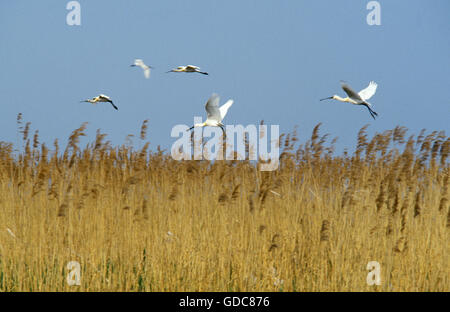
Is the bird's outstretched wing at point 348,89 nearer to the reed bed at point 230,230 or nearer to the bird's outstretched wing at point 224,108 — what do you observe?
the reed bed at point 230,230

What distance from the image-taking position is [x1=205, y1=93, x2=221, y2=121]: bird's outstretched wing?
6168 mm

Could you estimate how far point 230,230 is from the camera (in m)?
5.01

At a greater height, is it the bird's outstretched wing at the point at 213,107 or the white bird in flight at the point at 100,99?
the white bird in flight at the point at 100,99

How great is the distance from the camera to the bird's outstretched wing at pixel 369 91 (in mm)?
7719

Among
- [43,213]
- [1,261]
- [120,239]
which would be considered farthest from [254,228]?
[1,261]

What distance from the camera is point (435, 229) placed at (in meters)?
5.11

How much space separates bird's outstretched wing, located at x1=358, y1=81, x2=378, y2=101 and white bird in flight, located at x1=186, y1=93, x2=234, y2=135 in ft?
6.61

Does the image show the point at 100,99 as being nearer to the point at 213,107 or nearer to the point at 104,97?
the point at 104,97

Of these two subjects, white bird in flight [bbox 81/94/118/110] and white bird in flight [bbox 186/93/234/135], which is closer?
white bird in flight [bbox 186/93/234/135]
